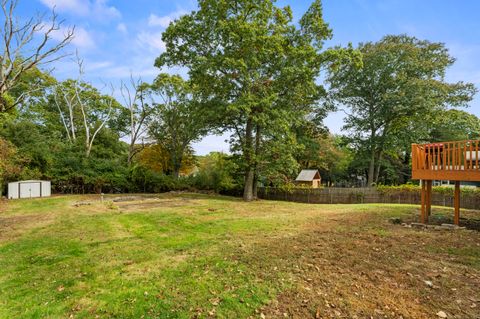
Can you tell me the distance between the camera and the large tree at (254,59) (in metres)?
12.4

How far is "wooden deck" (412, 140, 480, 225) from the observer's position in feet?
20.0

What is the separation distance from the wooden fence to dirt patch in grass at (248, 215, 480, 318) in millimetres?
9774

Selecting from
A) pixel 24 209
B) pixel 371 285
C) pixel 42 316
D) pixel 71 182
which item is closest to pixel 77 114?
pixel 71 182

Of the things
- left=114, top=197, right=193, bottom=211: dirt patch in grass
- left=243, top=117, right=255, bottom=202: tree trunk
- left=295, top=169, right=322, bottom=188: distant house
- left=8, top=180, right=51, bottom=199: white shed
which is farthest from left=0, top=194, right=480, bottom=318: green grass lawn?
left=295, top=169, right=322, bottom=188: distant house

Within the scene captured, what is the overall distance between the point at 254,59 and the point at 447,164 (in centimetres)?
860

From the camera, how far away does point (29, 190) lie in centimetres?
1421

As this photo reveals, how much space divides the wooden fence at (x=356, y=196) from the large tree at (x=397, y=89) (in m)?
6.17

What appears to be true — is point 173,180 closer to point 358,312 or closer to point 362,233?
point 362,233

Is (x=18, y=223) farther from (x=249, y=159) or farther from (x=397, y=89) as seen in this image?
(x=397, y=89)

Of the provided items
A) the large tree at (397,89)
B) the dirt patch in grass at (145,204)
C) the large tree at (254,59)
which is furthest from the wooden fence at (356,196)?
the dirt patch in grass at (145,204)

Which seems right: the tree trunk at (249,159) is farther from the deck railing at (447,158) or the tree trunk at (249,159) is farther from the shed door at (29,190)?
the shed door at (29,190)

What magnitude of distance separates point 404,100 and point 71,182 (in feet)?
75.9

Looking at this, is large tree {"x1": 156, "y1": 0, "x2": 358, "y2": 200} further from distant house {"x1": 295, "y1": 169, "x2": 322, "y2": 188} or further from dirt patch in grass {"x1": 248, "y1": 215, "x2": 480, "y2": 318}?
distant house {"x1": 295, "y1": 169, "x2": 322, "y2": 188}

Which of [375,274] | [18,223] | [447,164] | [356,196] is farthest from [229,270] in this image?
[356,196]
